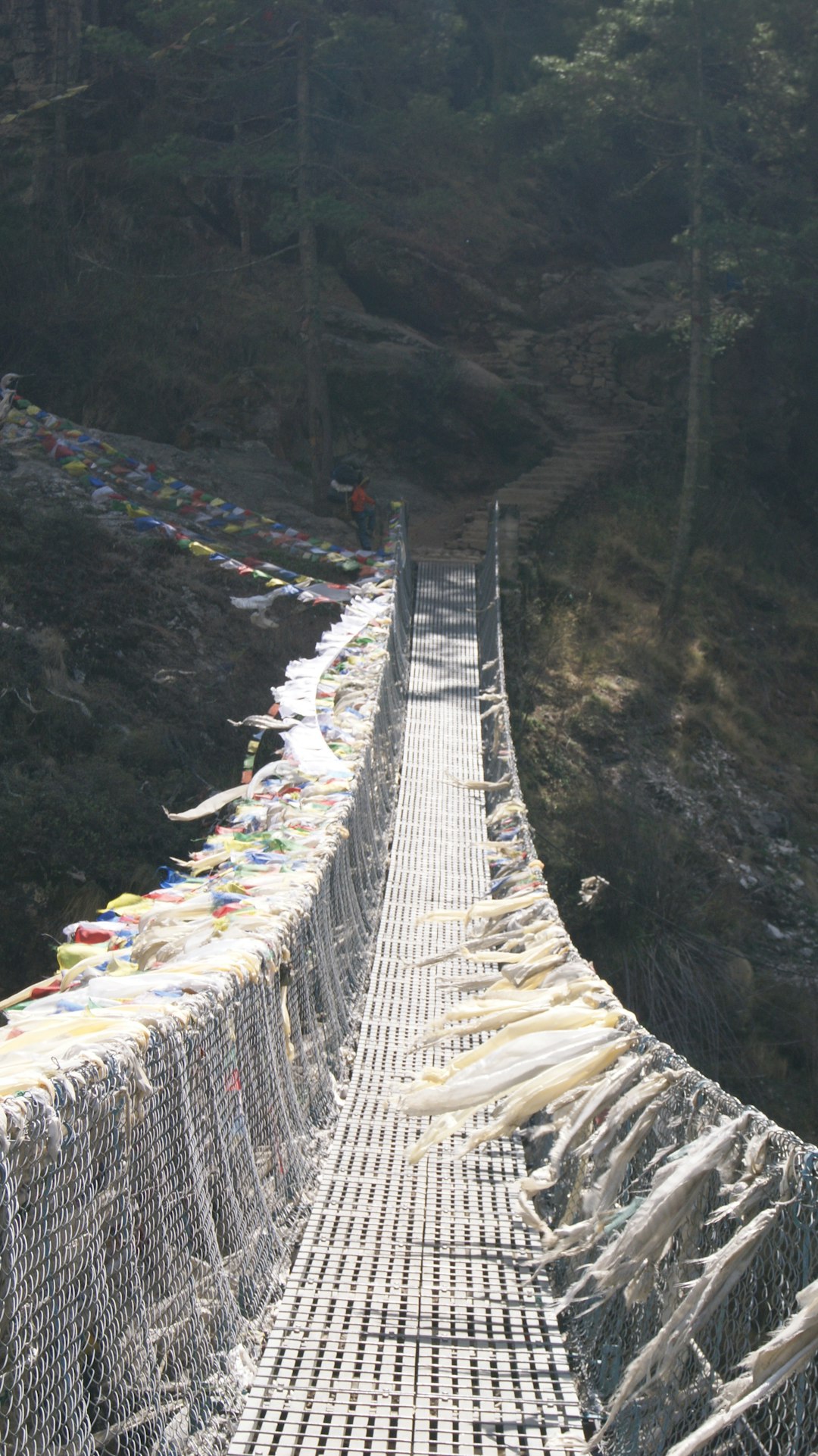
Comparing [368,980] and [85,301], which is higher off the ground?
[85,301]

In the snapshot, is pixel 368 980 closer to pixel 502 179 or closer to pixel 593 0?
pixel 502 179

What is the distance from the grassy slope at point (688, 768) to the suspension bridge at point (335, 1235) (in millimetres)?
6707

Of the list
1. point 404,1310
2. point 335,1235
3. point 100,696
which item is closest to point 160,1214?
Result: point 404,1310

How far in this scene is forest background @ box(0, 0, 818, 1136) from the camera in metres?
11.9

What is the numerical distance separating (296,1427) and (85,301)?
17.8 m

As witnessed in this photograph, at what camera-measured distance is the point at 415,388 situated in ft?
63.1

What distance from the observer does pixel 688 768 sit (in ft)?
A: 48.0

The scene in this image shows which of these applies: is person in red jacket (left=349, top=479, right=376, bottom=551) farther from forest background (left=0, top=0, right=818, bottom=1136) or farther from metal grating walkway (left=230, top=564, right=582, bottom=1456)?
metal grating walkway (left=230, top=564, right=582, bottom=1456)

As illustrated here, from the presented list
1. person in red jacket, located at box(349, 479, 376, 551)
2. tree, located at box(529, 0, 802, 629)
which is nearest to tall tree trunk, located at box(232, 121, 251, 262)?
tree, located at box(529, 0, 802, 629)

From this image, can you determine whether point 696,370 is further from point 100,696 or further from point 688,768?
point 100,696

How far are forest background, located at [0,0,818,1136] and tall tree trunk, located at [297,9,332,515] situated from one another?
5 centimetres

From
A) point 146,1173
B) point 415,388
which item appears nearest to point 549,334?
point 415,388

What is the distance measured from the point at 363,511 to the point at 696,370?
455 centimetres

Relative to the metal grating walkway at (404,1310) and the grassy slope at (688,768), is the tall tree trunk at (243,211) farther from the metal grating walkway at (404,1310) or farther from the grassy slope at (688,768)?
the metal grating walkway at (404,1310)
